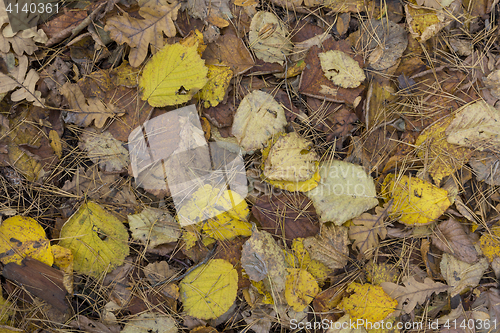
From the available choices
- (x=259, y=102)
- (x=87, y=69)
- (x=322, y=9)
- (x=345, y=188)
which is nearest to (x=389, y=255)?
(x=345, y=188)

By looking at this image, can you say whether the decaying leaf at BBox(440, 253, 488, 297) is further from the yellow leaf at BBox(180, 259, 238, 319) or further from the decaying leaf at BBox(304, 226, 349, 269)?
the yellow leaf at BBox(180, 259, 238, 319)

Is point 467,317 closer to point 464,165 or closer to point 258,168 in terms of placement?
point 464,165

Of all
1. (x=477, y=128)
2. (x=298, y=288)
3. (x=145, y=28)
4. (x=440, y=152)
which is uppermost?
(x=145, y=28)

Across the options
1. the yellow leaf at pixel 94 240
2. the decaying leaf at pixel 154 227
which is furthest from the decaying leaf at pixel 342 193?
the yellow leaf at pixel 94 240

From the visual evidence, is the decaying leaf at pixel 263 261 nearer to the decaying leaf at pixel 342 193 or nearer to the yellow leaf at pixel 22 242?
the decaying leaf at pixel 342 193

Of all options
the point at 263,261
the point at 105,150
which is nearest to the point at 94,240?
the point at 105,150

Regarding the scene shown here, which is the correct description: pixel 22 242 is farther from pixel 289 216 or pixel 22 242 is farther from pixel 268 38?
pixel 268 38
